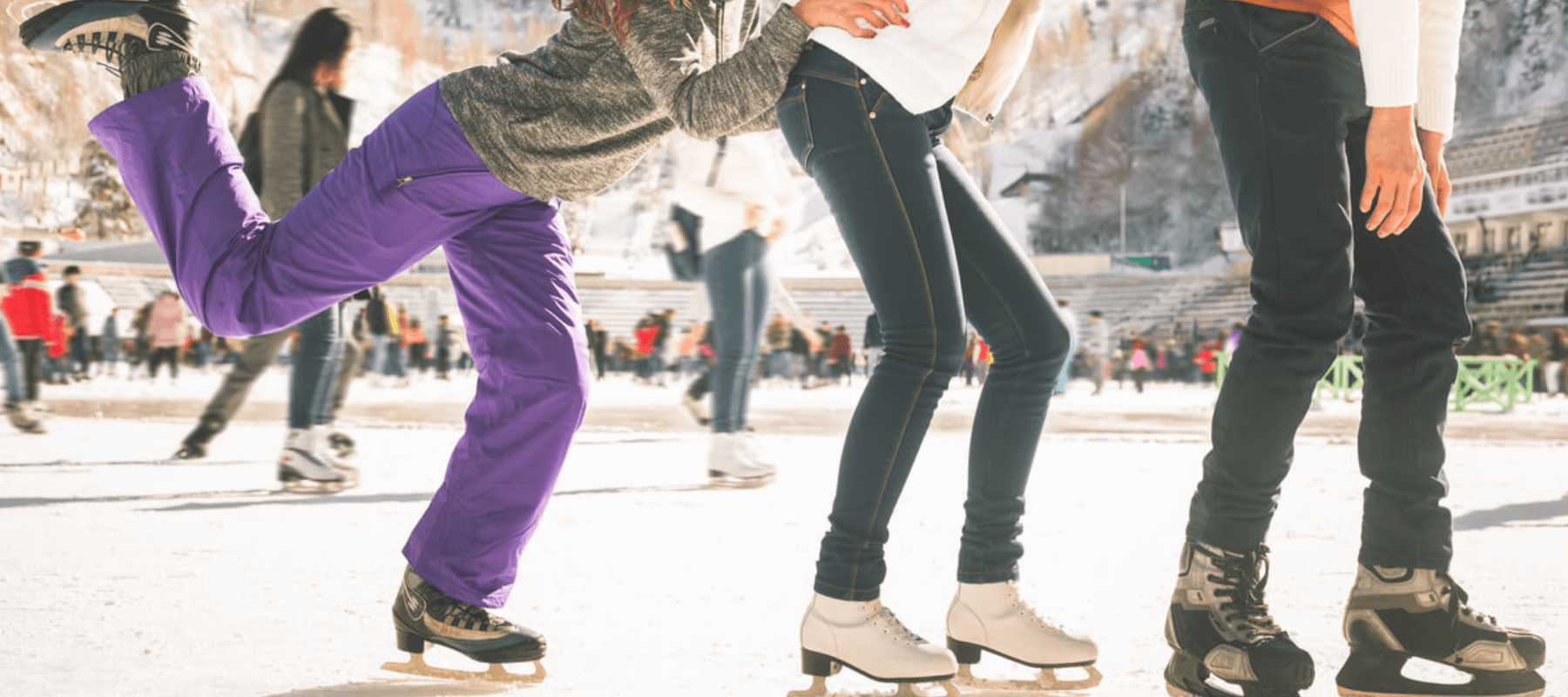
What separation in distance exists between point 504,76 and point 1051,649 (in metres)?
0.99

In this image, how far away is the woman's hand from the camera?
1.42 m

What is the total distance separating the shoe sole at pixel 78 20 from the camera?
1.60 meters

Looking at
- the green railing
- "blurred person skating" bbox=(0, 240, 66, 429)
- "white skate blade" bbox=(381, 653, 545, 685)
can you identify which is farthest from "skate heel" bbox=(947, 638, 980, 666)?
the green railing

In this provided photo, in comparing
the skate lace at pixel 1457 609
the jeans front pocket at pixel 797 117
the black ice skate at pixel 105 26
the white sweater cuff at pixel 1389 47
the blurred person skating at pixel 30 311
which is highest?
the black ice skate at pixel 105 26

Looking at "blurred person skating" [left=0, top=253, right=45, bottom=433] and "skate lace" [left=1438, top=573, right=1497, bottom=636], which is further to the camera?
"blurred person skating" [left=0, top=253, right=45, bottom=433]

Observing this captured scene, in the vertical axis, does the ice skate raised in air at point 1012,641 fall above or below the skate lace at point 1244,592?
below

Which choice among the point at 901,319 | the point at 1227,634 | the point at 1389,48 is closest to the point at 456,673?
the point at 901,319

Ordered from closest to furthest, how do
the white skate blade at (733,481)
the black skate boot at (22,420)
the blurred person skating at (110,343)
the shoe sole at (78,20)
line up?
the shoe sole at (78,20) < the white skate blade at (733,481) < the black skate boot at (22,420) < the blurred person skating at (110,343)

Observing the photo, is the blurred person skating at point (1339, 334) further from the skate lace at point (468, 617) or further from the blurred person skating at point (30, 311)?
the blurred person skating at point (30, 311)

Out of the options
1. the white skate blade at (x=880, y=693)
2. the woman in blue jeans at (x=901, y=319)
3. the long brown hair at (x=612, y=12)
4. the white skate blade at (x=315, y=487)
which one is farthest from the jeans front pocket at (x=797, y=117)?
the white skate blade at (x=315, y=487)

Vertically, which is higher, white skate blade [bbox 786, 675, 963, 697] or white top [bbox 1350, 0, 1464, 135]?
white top [bbox 1350, 0, 1464, 135]

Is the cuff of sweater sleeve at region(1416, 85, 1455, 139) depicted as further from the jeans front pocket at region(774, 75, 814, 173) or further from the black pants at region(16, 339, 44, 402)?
the black pants at region(16, 339, 44, 402)

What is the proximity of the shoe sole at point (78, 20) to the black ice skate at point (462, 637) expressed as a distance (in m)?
0.85

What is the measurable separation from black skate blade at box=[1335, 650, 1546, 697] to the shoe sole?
1.76m
